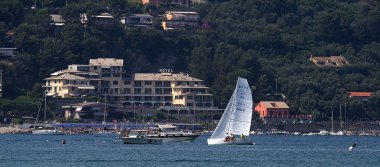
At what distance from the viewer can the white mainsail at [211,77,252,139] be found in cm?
12494

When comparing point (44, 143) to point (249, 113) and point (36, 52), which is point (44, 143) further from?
point (36, 52)

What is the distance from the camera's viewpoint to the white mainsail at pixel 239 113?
125 meters

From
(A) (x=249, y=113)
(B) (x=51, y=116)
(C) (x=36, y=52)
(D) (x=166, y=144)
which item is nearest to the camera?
(A) (x=249, y=113)

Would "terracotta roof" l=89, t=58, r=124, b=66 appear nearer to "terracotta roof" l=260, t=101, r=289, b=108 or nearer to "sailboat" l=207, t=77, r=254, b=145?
"terracotta roof" l=260, t=101, r=289, b=108

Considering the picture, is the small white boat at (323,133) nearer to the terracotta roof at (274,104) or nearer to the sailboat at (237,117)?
the terracotta roof at (274,104)

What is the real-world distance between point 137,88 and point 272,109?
15696 mm

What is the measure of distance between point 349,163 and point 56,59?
91.8 meters

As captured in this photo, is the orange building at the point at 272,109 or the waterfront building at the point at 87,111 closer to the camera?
the waterfront building at the point at 87,111

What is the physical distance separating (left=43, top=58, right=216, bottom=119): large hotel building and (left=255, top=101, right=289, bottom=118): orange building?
217 inches

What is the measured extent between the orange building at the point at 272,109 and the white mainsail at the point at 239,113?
67.9 meters

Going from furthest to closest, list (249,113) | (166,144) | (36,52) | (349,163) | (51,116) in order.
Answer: (36,52) < (51,116) < (166,144) < (249,113) < (349,163)

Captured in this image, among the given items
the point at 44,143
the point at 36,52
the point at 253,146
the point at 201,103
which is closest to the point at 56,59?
the point at 36,52

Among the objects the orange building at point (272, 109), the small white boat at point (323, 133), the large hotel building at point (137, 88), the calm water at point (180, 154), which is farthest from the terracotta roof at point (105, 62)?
the calm water at point (180, 154)

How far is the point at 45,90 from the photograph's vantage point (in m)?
190
